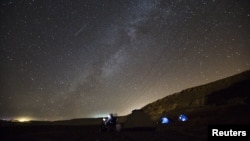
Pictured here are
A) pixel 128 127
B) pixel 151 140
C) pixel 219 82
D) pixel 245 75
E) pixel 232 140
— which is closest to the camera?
pixel 232 140

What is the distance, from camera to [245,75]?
83375 mm

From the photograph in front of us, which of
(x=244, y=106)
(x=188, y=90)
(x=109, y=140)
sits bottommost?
(x=109, y=140)

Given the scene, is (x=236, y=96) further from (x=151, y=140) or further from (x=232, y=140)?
(x=232, y=140)

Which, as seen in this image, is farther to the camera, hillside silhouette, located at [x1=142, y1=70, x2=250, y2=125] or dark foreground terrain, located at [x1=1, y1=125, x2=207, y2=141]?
hillside silhouette, located at [x1=142, y1=70, x2=250, y2=125]

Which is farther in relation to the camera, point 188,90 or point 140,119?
point 188,90

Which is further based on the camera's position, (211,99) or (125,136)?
(211,99)

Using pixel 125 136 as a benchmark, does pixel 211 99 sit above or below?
above

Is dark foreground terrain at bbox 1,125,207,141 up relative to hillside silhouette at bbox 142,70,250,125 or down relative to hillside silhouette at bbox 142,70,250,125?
down

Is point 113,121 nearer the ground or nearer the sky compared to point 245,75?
nearer the ground

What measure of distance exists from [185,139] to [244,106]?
39.1m

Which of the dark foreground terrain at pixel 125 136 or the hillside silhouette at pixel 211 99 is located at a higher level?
the hillside silhouette at pixel 211 99

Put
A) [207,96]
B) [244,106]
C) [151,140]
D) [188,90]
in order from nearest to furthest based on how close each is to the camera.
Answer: [151,140], [244,106], [207,96], [188,90]

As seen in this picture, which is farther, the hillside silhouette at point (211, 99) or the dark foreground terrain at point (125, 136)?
the hillside silhouette at point (211, 99)

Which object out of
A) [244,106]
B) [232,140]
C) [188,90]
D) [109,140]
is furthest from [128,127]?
[188,90]
